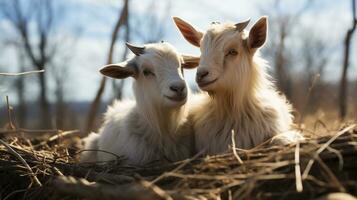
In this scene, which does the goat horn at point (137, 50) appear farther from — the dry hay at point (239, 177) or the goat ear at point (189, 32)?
the dry hay at point (239, 177)

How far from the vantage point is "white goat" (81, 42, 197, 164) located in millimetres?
4779

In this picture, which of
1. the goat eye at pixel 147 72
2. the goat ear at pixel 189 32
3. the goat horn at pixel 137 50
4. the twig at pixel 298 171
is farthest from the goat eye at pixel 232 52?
the twig at pixel 298 171

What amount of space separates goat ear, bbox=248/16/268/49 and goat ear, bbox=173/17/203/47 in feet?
2.44

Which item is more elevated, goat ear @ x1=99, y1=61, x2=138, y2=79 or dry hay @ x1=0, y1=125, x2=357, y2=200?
goat ear @ x1=99, y1=61, x2=138, y2=79

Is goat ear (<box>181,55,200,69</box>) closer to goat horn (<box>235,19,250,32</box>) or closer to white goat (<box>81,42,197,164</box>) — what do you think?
white goat (<box>81,42,197,164</box>)

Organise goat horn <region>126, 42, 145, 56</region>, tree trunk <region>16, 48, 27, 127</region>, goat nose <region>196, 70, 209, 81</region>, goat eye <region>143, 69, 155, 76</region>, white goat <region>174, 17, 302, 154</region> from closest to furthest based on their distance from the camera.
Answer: goat nose <region>196, 70, 209, 81</region> < white goat <region>174, 17, 302, 154</region> < goat eye <region>143, 69, 155, 76</region> < goat horn <region>126, 42, 145, 56</region> < tree trunk <region>16, 48, 27, 127</region>

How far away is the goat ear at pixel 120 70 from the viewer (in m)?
5.04

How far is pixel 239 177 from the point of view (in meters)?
3.10

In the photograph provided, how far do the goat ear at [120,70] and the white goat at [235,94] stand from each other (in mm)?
834

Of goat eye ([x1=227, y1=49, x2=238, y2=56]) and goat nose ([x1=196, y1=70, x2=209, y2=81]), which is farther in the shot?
goat eye ([x1=227, y1=49, x2=238, y2=56])

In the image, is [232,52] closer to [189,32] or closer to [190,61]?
[190,61]

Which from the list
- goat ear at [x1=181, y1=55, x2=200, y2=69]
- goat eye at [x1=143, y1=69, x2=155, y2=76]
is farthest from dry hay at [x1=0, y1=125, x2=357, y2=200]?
goat ear at [x1=181, y1=55, x2=200, y2=69]

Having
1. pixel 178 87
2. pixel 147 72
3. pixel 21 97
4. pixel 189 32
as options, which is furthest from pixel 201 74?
pixel 21 97

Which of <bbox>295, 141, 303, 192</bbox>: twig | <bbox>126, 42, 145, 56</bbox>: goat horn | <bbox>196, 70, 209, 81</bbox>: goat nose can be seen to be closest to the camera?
<bbox>295, 141, 303, 192</bbox>: twig
